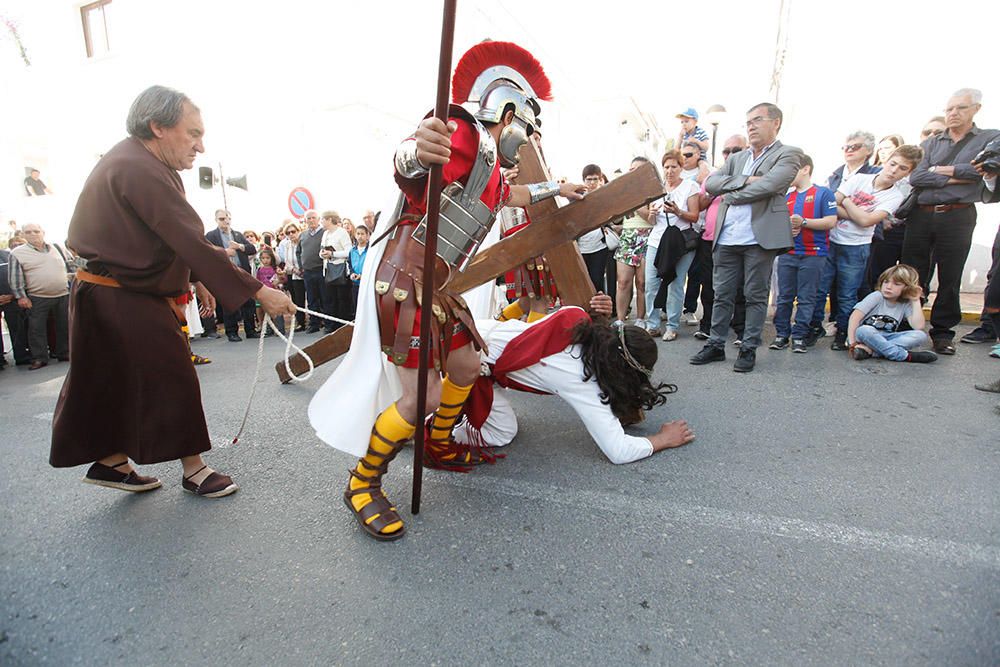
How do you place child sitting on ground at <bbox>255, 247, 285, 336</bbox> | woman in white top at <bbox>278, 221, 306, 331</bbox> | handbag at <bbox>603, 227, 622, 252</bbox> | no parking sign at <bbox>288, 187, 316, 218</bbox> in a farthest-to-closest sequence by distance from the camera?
no parking sign at <bbox>288, 187, 316, 218</bbox> → woman in white top at <bbox>278, 221, 306, 331</bbox> → child sitting on ground at <bbox>255, 247, 285, 336</bbox> → handbag at <bbox>603, 227, 622, 252</bbox>

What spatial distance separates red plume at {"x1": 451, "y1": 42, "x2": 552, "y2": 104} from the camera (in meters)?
2.01

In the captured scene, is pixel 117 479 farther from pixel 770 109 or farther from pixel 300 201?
pixel 300 201

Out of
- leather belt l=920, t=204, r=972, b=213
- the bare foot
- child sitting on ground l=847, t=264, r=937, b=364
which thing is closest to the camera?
the bare foot

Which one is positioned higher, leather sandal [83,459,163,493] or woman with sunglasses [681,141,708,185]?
woman with sunglasses [681,141,708,185]

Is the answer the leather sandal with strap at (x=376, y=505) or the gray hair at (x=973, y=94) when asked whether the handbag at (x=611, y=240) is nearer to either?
the gray hair at (x=973, y=94)

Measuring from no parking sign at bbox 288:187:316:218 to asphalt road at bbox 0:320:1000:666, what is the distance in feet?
33.3

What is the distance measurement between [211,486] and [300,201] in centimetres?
1112

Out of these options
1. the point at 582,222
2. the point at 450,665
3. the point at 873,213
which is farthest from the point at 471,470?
the point at 873,213

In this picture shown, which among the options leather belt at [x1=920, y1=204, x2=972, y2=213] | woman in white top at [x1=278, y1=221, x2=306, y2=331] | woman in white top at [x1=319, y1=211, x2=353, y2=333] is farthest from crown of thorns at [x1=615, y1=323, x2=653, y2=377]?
woman in white top at [x1=278, y1=221, x2=306, y2=331]

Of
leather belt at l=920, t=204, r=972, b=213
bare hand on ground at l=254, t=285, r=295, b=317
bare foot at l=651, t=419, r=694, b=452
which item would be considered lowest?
bare foot at l=651, t=419, r=694, b=452

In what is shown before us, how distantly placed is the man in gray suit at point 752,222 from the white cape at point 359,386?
3011 mm

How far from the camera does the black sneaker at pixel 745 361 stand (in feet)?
13.0

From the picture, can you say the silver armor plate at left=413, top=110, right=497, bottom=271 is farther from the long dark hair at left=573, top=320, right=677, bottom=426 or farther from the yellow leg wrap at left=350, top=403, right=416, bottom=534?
the long dark hair at left=573, top=320, right=677, bottom=426

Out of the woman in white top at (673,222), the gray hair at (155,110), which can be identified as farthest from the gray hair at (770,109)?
the gray hair at (155,110)
